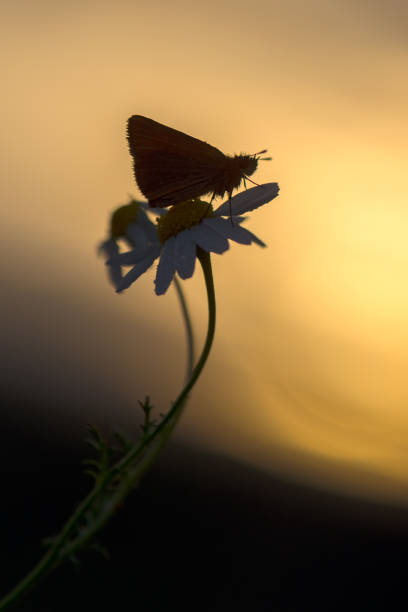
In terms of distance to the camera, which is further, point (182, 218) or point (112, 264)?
point (112, 264)

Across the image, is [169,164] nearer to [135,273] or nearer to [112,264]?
[135,273]

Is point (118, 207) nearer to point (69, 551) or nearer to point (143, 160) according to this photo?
point (143, 160)

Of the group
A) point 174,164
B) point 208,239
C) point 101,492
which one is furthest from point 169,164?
point 101,492

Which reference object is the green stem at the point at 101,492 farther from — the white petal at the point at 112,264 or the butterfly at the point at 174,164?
the white petal at the point at 112,264

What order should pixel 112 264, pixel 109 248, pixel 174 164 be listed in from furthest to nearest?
pixel 109 248, pixel 112 264, pixel 174 164

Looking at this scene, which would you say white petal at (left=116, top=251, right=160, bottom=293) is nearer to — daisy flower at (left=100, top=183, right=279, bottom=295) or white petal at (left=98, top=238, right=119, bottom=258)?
daisy flower at (left=100, top=183, right=279, bottom=295)

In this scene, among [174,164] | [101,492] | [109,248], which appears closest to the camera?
[101,492]

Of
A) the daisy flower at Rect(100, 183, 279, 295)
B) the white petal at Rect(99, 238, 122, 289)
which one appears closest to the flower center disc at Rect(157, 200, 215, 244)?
the daisy flower at Rect(100, 183, 279, 295)
